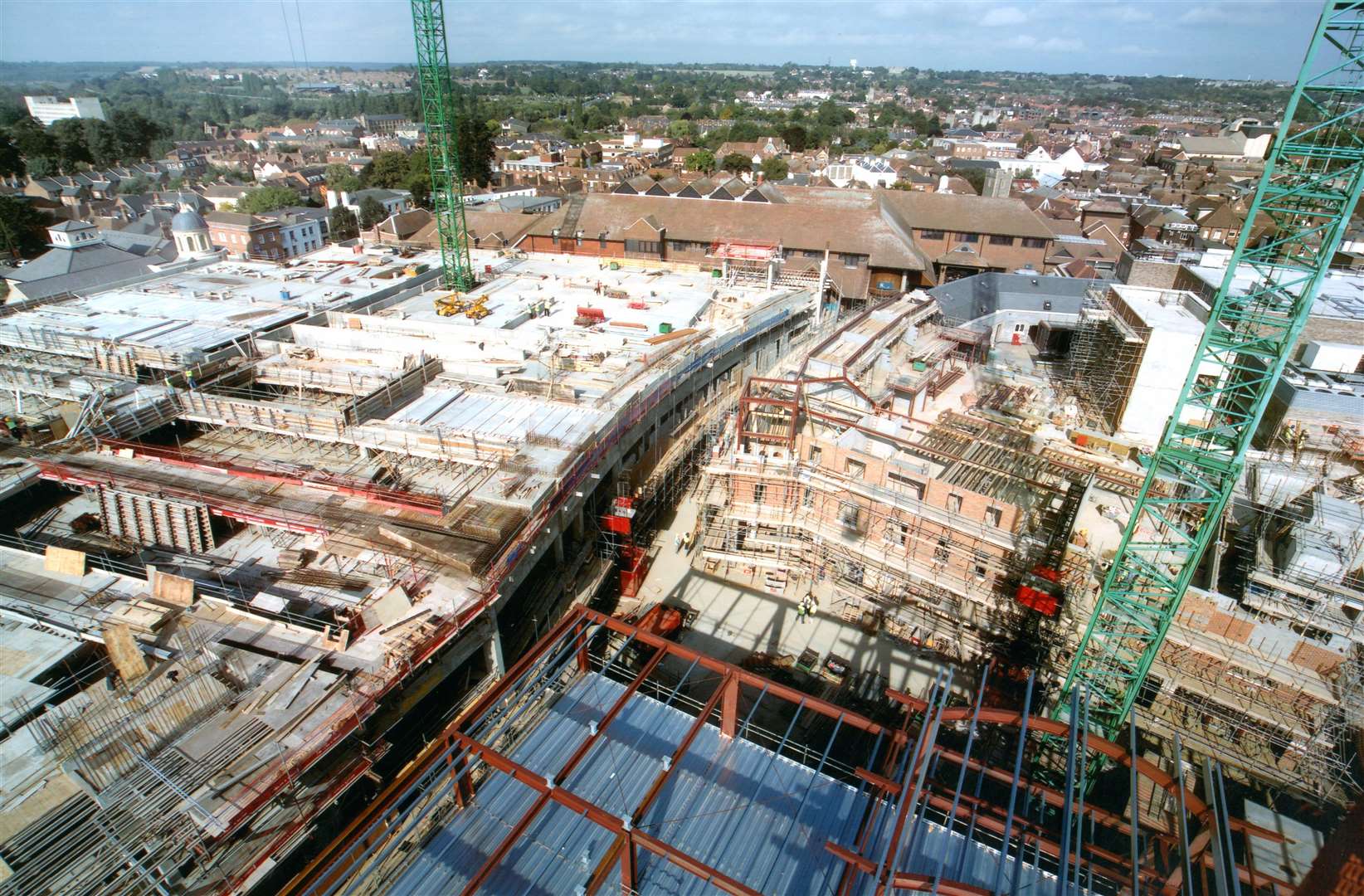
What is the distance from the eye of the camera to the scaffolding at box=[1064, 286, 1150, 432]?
2608cm

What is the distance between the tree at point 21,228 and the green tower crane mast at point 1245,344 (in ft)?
284

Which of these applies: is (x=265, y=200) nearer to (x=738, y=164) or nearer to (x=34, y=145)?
(x=34, y=145)

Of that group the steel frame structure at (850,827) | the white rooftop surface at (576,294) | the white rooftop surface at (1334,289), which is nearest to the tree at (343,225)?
the white rooftop surface at (576,294)

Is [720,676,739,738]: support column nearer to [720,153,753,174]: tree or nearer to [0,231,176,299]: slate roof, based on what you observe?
[0,231,176,299]: slate roof

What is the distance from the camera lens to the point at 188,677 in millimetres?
14156

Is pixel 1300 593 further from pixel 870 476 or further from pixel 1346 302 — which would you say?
pixel 1346 302

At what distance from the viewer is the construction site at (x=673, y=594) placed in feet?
33.2

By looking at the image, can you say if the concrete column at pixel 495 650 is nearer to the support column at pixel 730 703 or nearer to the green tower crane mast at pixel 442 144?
the support column at pixel 730 703

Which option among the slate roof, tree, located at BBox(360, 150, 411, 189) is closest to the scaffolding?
the slate roof

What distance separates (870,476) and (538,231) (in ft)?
129

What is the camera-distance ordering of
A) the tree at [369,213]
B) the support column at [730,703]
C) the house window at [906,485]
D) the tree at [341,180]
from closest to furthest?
the support column at [730,703] → the house window at [906,485] → the tree at [369,213] → the tree at [341,180]

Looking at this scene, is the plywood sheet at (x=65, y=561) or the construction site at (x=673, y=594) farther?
the plywood sheet at (x=65, y=561)

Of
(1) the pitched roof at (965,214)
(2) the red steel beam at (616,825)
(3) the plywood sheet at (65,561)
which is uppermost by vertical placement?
(1) the pitched roof at (965,214)

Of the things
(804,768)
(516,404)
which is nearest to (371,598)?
(516,404)
